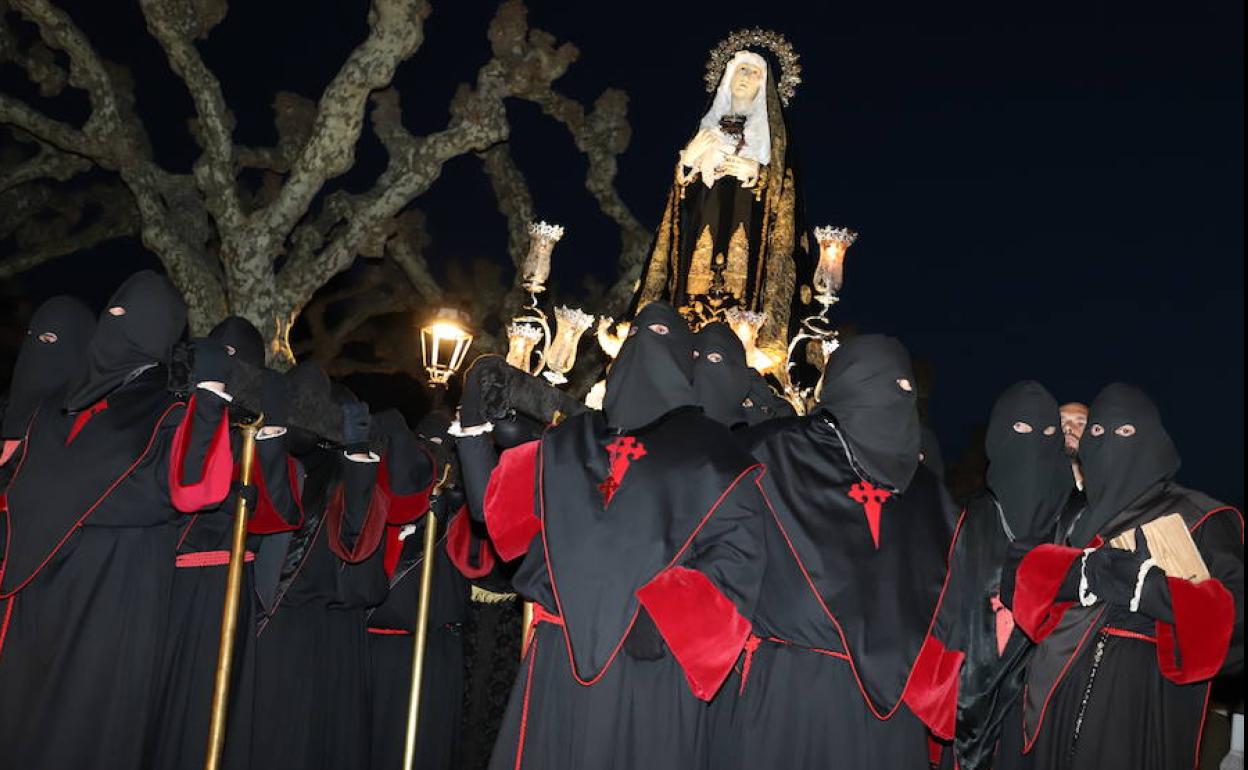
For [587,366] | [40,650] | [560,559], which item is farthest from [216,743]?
[587,366]

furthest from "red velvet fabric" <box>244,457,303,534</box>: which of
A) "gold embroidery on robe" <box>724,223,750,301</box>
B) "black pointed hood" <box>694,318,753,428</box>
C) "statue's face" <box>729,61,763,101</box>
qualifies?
"statue's face" <box>729,61,763,101</box>

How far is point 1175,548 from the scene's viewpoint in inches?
180

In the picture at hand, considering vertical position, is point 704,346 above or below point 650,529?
above

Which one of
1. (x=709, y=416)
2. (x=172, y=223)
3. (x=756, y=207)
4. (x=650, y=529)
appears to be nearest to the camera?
(x=650, y=529)

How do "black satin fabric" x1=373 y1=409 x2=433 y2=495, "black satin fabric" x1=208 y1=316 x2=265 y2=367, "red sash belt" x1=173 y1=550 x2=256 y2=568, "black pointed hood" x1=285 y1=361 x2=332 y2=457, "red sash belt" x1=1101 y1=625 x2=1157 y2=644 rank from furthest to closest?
"black satin fabric" x1=373 y1=409 x2=433 y2=495, "black satin fabric" x1=208 y1=316 x2=265 y2=367, "black pointed hood" x1=285 y1=361 x2=332 y2=457, "red sash belt" x1=173 y1=550 x2=256 y2=568, "red sash belt" x1=1101 y1=625 x2=1157 y2=644

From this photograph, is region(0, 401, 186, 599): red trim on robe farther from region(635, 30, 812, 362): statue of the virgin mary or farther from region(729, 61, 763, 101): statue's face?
region(729, 61, 763, 101): statue's face

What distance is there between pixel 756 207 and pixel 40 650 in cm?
742

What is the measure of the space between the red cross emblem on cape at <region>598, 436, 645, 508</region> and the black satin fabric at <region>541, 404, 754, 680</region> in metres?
0.02

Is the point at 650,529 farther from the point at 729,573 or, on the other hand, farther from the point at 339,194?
the point at 339,194

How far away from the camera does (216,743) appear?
17.1ft

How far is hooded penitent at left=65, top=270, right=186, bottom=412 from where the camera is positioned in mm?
5164

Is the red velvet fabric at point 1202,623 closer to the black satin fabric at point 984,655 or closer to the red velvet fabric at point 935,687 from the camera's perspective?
the black satin fabric at point 984,655

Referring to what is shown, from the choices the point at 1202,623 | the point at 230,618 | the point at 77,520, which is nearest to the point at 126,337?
the point at 77,520

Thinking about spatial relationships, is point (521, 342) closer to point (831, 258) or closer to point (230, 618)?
point (831, 258)
